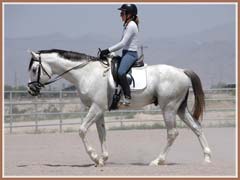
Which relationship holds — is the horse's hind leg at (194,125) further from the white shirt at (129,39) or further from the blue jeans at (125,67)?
the white shirt at (129,39)

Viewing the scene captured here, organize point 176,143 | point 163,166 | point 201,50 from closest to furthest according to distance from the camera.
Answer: point 163,166 < point 176,143 < point 201,50

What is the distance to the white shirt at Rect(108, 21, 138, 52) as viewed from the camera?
9.14m

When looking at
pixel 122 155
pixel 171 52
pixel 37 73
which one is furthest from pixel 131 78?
pixel 171 52

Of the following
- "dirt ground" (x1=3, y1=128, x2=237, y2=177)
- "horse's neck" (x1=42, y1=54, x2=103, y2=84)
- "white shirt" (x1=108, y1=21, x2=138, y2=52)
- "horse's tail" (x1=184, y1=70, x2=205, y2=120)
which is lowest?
"dirt ground" (x1=3, y1=128, x2=237, y2=177)

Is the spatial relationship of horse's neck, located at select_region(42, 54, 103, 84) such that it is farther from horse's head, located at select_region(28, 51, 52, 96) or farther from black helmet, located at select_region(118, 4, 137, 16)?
black helmet, located at select_region(118, 4, 137, 16)

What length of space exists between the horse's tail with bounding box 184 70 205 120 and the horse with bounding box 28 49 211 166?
0.03 meters

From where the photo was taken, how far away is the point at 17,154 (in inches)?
451

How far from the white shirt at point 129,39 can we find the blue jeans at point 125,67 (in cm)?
10

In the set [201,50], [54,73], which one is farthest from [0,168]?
[201,50]

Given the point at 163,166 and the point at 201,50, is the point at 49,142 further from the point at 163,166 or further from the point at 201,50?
the point at 201,50

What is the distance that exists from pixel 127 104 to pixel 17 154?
10.5 feet

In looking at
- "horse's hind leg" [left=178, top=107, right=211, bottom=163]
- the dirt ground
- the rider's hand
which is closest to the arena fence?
the dirt ground

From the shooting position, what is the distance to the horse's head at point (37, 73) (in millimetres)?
9594

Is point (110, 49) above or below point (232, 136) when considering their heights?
above
